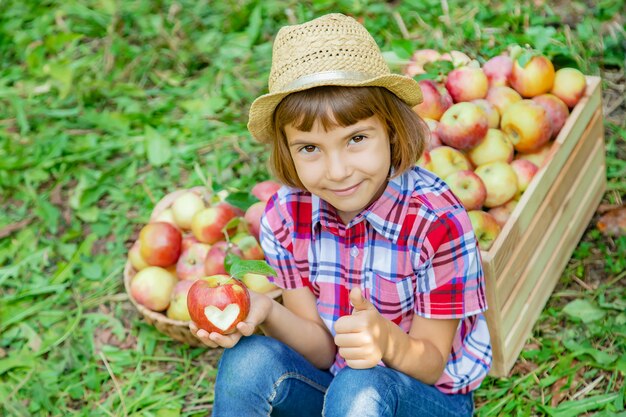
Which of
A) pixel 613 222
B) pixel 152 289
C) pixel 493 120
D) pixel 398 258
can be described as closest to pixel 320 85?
pixel 398 258

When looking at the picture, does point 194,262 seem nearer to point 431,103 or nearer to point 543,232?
point 431,103

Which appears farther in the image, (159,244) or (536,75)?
(159,244)

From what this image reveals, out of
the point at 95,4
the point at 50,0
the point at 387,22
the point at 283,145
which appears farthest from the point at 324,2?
the point at 283,145

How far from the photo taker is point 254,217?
9.71ft

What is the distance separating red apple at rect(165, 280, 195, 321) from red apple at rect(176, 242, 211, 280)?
0.07 m

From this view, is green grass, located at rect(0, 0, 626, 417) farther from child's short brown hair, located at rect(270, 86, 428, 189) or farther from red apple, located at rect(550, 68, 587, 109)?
child's short brown hair, located at rect(270, 86, 428, 189)

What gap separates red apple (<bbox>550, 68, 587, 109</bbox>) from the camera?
2.80 meters

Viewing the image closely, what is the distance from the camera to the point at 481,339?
224 cm

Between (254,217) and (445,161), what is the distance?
0.77 meters

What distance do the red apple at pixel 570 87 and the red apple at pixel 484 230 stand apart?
0.67 meters

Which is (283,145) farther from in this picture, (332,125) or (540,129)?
(540,129)

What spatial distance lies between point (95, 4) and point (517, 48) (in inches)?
127

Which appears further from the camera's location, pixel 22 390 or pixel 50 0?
pixel 50 0

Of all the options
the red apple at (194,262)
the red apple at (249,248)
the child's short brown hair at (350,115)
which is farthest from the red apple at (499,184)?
the red apple at (194,262)
